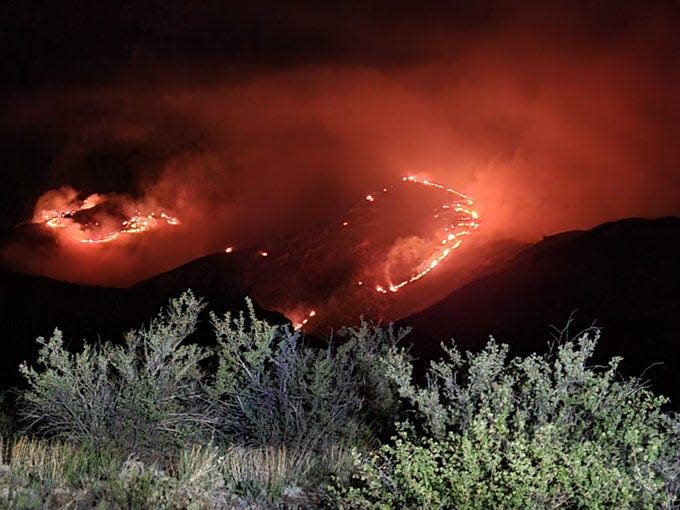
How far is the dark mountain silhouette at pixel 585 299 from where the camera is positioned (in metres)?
25.6

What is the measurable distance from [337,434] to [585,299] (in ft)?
78.5

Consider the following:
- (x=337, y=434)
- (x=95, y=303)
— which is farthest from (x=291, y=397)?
(x=95, y=303)

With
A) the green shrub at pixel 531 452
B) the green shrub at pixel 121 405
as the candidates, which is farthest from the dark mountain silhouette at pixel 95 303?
the green shrub at pixel 531 452

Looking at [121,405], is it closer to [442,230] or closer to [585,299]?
[585,299]

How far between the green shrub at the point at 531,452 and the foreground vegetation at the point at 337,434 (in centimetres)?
2

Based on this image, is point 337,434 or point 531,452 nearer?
point 531,452

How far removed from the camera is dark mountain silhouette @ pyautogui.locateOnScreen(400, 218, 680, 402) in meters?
25.6

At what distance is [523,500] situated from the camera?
4.76 meters

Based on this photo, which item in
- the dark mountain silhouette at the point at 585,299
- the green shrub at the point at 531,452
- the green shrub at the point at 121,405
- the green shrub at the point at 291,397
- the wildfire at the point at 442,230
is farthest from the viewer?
the wildfire at the point at 442,230

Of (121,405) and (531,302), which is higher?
(531,302)

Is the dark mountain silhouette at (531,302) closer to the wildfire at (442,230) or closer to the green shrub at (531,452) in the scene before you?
the wildfire at (442,230)

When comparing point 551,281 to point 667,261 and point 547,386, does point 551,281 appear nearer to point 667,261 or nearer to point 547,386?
point 667,261

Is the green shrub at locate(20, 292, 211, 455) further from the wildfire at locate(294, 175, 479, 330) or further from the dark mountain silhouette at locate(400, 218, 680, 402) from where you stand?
the wildfire at locate(294, 175, 479, 330)

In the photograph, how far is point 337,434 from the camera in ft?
26.9
